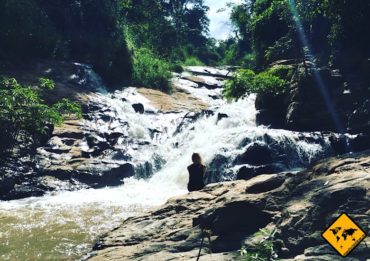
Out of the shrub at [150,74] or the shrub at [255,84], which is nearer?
the shrub at [255,84]

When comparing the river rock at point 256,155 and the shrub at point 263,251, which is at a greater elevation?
the river rock at point 256,155

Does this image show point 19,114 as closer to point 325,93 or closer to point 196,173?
point 196,173

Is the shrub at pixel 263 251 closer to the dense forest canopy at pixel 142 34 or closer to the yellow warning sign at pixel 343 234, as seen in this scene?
the yellow warning sign at pixel 343 234

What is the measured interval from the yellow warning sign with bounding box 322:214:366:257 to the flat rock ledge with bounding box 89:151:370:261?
1808 mm

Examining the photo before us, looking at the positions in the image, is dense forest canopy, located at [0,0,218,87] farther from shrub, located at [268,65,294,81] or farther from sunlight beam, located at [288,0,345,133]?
sunlight beam, located at [288,0,345,133]

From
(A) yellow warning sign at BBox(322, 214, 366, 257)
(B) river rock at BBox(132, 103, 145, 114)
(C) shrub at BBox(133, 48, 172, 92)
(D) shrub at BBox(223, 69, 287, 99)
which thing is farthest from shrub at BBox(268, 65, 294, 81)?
(A) yellow warning sign at BBox(322, 214, 366, 257)

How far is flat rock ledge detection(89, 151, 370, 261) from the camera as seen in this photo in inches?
195

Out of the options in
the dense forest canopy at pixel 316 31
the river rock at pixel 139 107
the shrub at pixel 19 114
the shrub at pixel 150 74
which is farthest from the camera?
the shrub at pixel 150 74

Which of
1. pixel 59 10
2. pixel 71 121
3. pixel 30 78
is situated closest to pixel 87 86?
pixel 30 78

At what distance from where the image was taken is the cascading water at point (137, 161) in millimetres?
9133

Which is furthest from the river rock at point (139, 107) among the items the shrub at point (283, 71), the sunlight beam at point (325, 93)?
the sunlight beam at point (325, 93)

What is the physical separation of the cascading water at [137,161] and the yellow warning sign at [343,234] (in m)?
6.10

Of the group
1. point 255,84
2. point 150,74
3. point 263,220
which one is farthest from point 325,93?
point 150,74

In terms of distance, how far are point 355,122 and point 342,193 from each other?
41.7ft
